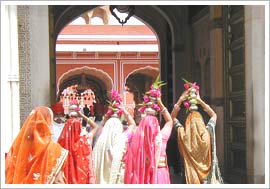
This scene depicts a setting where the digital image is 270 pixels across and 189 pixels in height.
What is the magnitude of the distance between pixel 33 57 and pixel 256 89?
1.95 meters

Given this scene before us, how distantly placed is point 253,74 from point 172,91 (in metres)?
3.55

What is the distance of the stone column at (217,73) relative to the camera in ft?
21.0

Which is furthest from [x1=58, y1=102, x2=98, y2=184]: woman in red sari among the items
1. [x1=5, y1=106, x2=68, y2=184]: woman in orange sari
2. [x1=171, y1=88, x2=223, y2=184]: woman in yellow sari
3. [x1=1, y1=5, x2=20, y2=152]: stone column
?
[x1=171, y1=88, x2=223, y2=184]: woman in yellow sari

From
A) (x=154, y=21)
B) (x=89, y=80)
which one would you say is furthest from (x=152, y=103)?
(x=89, y=80)

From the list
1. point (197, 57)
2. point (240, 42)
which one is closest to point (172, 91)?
point (197, 57)

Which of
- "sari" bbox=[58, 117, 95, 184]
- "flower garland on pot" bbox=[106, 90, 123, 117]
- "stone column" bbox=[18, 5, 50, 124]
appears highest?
"stone column" bbox=[18, 5, 50, 124]

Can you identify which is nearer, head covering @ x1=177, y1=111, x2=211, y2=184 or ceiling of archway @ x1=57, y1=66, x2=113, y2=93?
head covering @ x1=177, y1=111, x2=211, y2=184

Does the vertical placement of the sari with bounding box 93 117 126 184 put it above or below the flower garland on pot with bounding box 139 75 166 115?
below

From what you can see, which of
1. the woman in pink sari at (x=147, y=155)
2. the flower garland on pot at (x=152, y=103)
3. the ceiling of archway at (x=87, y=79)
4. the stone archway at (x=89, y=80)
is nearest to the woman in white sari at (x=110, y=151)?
the woman in pink sari at (x=147, y=155)

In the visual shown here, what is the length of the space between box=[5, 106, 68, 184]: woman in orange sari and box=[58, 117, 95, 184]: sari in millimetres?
223

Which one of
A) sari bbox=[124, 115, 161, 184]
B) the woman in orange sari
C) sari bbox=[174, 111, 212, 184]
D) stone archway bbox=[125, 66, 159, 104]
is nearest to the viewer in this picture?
the woman in orange sari

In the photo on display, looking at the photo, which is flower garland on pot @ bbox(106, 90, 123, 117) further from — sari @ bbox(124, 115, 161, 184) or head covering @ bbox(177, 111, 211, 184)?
head covering @ bbox(177, 111, 211, 184)

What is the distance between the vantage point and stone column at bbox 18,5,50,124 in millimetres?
5070

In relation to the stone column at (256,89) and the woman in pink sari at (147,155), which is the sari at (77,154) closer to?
the woman in pink sari at (147,155)
